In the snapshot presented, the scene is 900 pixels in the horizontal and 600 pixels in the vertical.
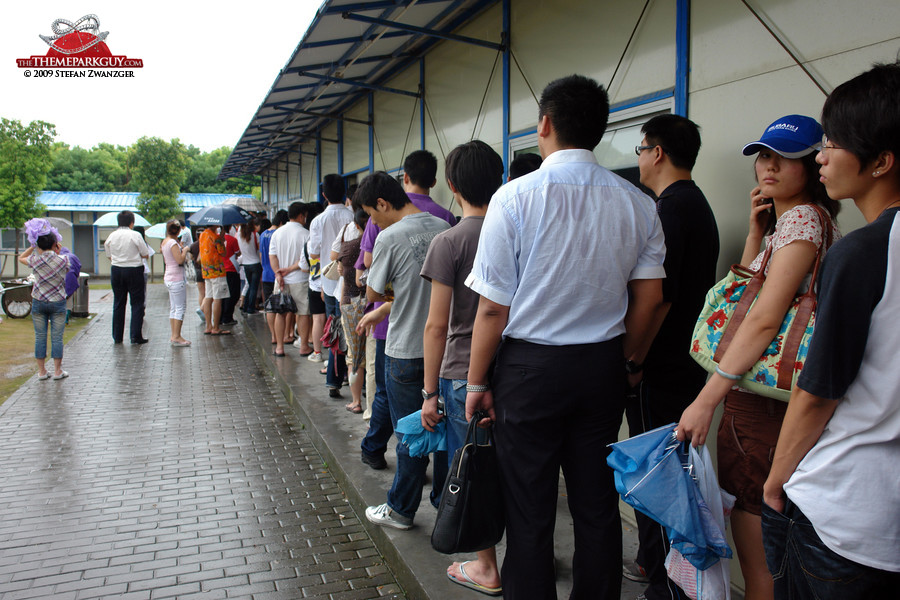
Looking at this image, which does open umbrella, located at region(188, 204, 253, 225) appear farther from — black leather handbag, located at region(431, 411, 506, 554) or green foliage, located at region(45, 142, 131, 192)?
green foliage, located at region(45, 142, 131, 192)

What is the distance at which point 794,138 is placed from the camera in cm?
221

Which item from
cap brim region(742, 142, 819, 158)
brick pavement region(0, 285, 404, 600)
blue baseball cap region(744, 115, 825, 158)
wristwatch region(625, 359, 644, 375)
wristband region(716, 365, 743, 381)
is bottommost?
brick pavement region(0, 285, 404, 600)

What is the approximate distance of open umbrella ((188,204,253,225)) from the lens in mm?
11336

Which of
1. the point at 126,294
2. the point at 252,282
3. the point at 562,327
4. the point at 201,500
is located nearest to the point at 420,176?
the point at 562,327

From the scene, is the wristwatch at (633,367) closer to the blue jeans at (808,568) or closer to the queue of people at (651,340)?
the queue of people at (651,340)

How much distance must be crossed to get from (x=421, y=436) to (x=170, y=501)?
2.44 meters

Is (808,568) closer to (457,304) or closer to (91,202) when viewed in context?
(457,304)

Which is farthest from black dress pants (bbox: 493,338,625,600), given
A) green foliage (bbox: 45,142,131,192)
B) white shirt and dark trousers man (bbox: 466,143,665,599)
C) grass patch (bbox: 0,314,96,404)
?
green foliage (bbox: 45,142,131,192)

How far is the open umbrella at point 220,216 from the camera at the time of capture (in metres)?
11.3

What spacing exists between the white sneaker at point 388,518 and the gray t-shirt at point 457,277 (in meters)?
1.23

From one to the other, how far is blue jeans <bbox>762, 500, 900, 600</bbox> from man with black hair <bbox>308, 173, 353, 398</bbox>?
5308mm

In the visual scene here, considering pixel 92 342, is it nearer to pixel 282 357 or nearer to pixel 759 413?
pixel 282 357

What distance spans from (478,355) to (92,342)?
430 inches

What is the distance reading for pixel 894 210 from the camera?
57.5 inches
